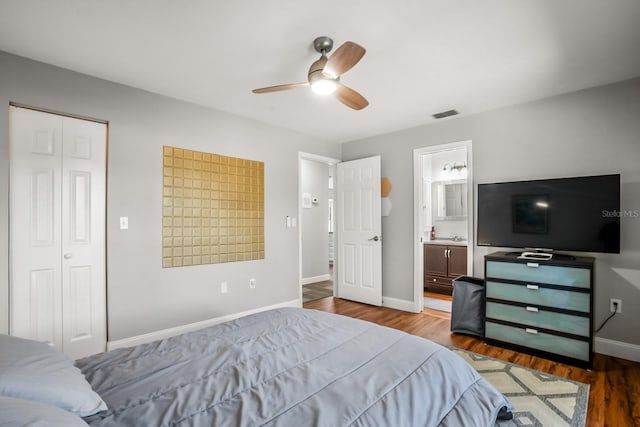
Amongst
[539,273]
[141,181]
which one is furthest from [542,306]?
[141,181]

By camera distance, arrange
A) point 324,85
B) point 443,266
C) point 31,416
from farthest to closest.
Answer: point 443,266 → point 324,85 → point 31,416

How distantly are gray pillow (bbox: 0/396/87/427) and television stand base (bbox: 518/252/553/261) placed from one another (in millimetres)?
3343

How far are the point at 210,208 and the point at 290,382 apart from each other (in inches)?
102

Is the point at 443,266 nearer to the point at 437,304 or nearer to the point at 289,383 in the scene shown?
the point at 437,304

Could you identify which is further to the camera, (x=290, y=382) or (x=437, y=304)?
(x=437, y=304)

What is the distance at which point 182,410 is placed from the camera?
105 centimetres

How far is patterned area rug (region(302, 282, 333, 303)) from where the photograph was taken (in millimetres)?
4941

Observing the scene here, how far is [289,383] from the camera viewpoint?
4.01 feet

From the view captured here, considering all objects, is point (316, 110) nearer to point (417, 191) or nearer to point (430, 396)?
point (417, 191)

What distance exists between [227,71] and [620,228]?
3709 millimetres

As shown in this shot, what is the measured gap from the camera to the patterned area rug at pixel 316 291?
16.2 feet

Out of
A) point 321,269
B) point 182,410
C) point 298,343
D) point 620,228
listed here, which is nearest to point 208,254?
point 298,343

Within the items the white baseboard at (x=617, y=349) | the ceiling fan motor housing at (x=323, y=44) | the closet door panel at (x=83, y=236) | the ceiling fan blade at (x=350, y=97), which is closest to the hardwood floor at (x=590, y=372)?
the white baseboard at (x=617, y=349)

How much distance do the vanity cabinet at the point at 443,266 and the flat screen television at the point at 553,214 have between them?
5.03ft
